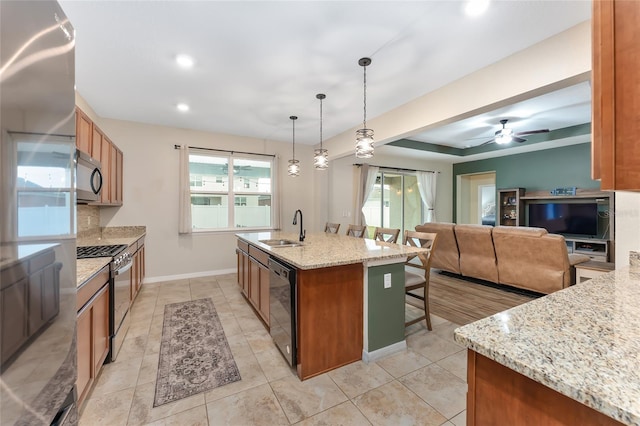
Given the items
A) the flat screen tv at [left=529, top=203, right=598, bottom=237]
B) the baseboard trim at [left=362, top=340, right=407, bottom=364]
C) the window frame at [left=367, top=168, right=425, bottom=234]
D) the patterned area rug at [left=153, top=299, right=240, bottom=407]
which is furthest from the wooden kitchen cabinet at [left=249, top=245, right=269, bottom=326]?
the flat screen tv at [left=529, top=203, right=598, bottom=237]

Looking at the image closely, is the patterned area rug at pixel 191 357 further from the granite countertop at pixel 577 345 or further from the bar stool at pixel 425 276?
the granite countertop at pixel 577 345

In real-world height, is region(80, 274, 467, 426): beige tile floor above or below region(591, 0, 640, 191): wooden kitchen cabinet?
below

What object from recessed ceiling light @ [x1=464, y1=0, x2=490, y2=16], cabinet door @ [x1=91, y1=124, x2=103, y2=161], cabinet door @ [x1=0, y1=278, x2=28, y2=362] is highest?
recessed ceiling light @ [x1=464, y1=0, x2=490, y2=16]

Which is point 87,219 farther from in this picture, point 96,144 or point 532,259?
point 532,259

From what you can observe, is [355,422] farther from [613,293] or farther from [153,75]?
[153,75]

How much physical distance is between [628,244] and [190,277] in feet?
18.0

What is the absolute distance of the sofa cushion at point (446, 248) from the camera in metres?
4.42

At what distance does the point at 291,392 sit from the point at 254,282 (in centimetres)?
141

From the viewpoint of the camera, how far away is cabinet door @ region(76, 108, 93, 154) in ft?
7.78

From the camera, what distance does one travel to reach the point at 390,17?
202 cm

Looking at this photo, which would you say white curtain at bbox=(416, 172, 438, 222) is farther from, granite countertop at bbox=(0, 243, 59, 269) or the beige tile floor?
granite countertop at bbox=(0, 243, 59, 269)

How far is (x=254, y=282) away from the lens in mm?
3064

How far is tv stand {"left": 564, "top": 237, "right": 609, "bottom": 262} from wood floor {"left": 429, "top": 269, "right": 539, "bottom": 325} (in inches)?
110

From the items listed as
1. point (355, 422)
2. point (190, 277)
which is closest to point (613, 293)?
point (355, 422)
